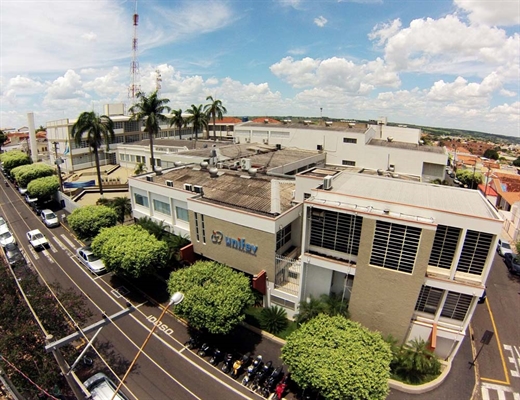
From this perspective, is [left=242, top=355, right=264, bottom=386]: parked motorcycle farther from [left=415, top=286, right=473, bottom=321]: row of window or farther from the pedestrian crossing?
the pedestrian crossing

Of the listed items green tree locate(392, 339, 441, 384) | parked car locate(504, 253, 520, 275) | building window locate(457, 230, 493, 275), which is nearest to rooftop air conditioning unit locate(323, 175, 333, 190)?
building window locate(457, 230, 493, 275)

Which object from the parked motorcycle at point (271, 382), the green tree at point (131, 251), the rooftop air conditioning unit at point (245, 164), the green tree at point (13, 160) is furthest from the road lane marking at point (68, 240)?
the green tree at point (13, 160)

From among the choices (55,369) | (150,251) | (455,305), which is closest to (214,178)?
(150,251)

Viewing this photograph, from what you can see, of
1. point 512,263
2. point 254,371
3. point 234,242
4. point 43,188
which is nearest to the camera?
point 254,371

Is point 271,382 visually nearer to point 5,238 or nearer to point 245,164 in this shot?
point 245,164

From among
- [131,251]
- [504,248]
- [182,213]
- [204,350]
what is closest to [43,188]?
[182,213]

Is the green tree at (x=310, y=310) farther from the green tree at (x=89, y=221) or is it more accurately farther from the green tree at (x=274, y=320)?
the green tree at (x=89, y=221)
